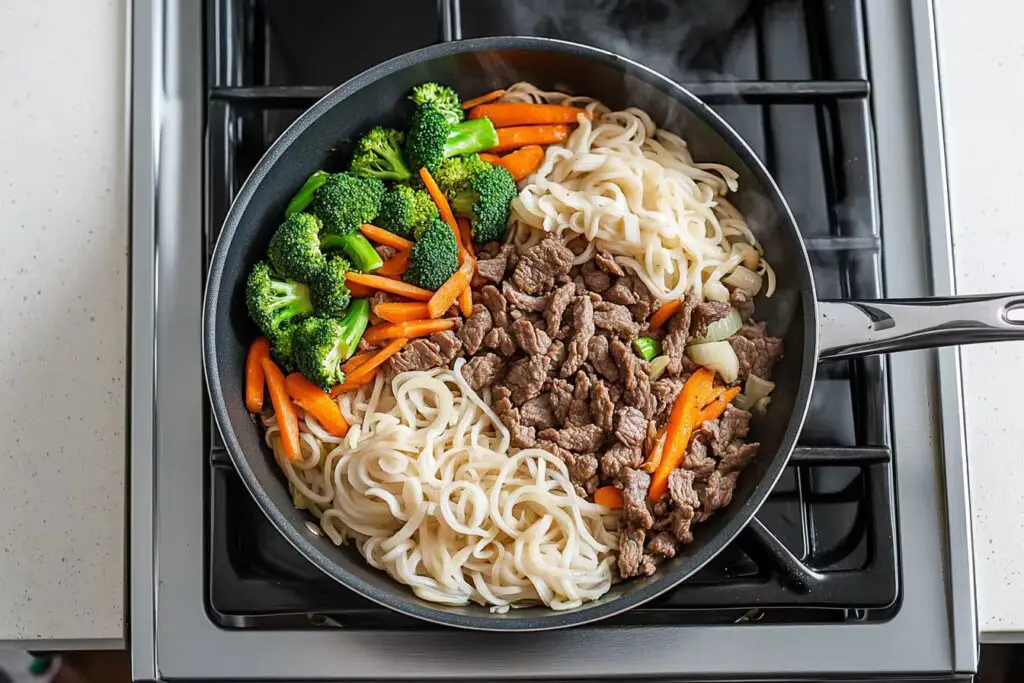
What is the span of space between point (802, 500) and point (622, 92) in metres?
1.04

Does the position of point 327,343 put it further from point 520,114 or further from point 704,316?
point 704,316

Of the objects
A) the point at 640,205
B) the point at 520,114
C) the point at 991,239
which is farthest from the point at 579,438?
the point at 991,239

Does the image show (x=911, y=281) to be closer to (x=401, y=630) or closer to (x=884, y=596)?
(x=884, y=596)

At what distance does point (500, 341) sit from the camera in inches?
74.7

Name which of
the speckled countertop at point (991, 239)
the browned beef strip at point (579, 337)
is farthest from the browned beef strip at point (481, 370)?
the speckled countertop at point (991, 239)

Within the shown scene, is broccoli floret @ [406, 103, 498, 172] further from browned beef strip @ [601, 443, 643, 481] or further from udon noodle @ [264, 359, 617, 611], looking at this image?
browned beef strip @ [601, 443, 643, 481]

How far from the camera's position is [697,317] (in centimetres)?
189

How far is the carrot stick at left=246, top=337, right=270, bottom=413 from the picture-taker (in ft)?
6.16

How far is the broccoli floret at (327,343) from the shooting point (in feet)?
5.90

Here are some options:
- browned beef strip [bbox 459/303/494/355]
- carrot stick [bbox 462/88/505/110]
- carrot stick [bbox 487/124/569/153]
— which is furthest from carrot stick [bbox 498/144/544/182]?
browned beef strip [bbox 459/303/494/355]

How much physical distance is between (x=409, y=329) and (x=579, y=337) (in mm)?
371

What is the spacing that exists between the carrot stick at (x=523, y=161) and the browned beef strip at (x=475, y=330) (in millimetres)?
344

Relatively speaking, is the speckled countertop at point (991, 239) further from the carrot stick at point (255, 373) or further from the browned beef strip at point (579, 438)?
the carrot stick at point (255, 373)

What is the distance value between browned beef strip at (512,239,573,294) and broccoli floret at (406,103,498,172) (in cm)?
28
